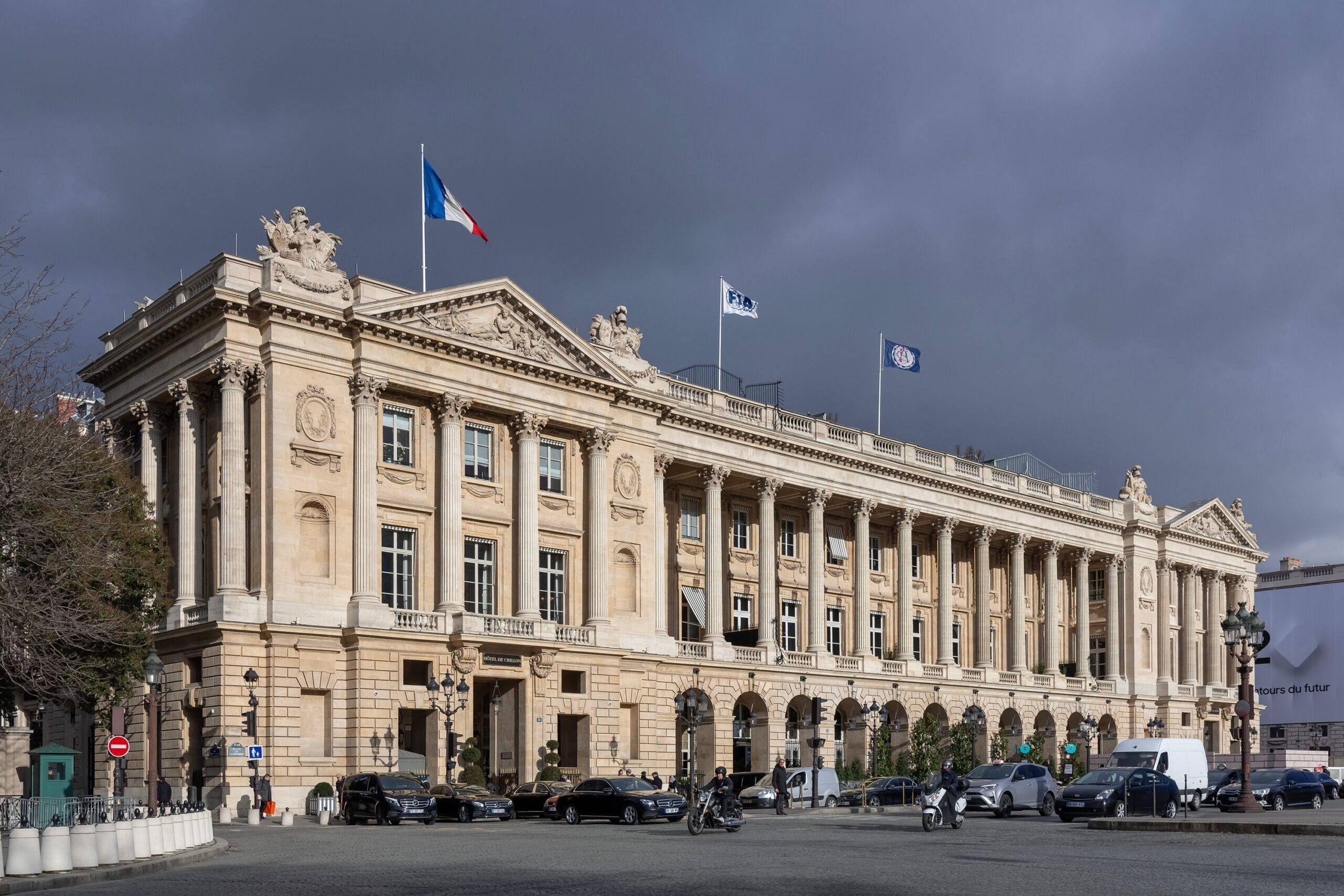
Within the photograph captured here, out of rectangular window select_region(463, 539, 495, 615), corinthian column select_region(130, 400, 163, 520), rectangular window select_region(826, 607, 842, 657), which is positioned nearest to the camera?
corinthian column select_region(130, 400, 163, 520)

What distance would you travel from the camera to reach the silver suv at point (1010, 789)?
47.9 metres

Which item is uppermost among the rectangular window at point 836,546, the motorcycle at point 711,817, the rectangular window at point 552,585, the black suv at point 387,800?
the rectangular window at point 836,546

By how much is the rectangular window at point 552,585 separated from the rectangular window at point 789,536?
61.4 feet

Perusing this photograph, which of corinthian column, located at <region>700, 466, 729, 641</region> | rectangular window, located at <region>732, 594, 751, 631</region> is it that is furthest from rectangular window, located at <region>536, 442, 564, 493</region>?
rectangular window, located at <region>732, 594, 751, 631</region>

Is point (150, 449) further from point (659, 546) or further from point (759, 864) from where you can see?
point (759, 864)

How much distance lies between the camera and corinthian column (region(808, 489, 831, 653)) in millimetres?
73750

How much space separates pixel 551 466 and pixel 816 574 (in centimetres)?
1850

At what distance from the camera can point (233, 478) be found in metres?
51.9

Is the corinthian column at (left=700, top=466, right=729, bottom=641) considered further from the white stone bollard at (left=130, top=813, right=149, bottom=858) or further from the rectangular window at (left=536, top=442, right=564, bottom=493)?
the white stone bollard at (left=130, top=813, right=149, bottom=858)

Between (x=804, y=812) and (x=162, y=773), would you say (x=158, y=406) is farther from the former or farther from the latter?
(x=804, y=812)

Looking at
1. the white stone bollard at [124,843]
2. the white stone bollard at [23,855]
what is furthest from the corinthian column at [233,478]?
the white stone bollard at [23,855]

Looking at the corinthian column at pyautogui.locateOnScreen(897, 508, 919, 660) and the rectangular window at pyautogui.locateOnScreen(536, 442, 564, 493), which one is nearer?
the rectangular window at pyautogui.locateOnScreen(536, 442, 564, 493)

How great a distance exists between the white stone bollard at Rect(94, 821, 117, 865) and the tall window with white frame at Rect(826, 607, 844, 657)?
54878mm

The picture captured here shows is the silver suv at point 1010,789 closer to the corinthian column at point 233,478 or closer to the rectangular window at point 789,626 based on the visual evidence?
the corinthian column at point 233,478
